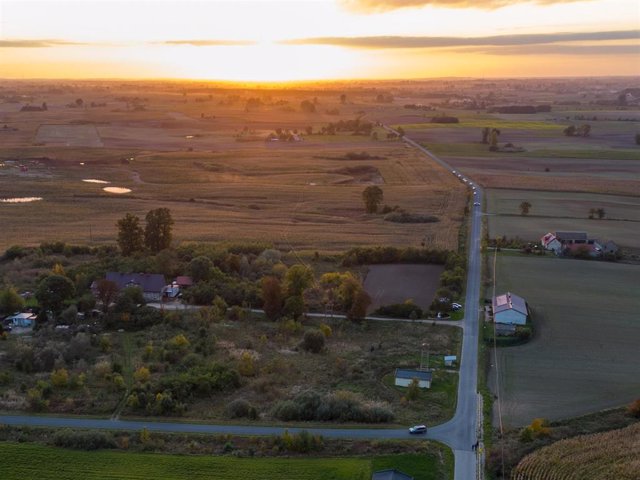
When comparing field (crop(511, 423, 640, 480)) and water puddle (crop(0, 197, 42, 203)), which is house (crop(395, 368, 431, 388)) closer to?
field (crop(511, 423, 640, 480))

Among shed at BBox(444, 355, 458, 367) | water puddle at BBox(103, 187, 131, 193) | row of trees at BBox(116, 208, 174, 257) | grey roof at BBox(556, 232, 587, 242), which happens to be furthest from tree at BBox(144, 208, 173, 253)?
grey roof at BBox(556, 232, 587, 242)

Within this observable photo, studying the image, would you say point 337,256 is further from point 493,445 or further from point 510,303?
point 493,445

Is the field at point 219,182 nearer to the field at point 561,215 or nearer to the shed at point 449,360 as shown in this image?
the field at point 561,215

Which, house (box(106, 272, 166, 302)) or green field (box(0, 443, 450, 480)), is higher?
house (box(106, 272, 166, 302))

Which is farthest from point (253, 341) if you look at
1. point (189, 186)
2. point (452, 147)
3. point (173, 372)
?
point (452, 147)

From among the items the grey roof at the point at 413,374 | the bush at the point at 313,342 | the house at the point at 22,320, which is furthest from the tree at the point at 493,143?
the house at the point at 22,320

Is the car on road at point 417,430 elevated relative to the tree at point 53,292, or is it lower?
lower

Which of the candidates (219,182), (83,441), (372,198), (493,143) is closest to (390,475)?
(83,441)
